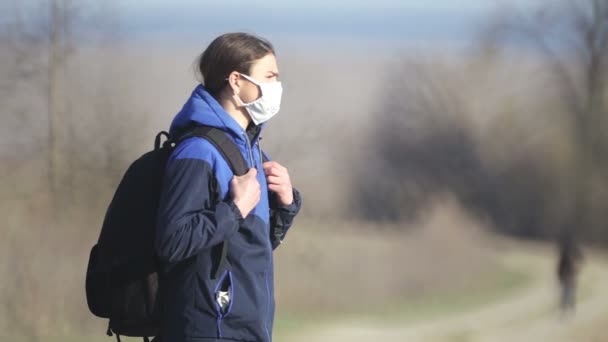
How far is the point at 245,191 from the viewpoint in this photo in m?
2.54

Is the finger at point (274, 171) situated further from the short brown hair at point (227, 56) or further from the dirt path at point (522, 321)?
the dirt path at point (522, 321)

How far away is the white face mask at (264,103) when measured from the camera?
2686 mm

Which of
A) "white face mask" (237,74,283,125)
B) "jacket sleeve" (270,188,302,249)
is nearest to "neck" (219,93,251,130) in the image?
"white face mask" (237,74,283,125)

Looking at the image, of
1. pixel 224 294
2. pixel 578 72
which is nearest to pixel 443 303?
pixel 578 72

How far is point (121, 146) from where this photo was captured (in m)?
15.7

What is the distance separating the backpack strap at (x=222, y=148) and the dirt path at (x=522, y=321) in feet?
42.1

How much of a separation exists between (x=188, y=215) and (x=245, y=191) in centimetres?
17

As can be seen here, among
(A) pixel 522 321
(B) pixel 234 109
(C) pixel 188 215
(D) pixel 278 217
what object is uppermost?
(A) pixel 522 321

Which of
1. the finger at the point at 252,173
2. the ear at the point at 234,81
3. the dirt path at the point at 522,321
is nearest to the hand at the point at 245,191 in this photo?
the finger at the point at 252,173

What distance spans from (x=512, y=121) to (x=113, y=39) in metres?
Answer: 15.7

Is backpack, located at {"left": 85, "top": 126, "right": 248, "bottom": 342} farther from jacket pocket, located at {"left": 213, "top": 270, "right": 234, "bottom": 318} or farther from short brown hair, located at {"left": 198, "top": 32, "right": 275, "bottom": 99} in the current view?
short brown hair, located at {"left": 198, "top": 32, "right": 275, "bottom": 99}

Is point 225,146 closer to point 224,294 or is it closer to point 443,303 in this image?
point 224,294

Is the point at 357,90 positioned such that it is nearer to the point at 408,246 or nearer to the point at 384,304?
the point at 408,246

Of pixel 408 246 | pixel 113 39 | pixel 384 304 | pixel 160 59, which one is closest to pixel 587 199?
pixel 408 246
